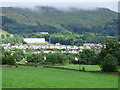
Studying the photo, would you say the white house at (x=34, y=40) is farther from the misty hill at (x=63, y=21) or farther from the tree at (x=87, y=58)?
the tree at (x=87, y=58)

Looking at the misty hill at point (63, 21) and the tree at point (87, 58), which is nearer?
the tree at point (87, 58)

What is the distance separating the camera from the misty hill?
443 feet

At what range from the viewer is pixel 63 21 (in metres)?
160

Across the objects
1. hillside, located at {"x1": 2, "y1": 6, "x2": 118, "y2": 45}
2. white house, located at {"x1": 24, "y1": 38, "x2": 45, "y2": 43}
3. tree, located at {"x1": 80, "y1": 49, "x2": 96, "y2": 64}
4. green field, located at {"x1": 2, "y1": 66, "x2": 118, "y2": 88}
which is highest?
hillside, located at {"x1": 2, "y1": 6, "x2": 118, "y2": 45}

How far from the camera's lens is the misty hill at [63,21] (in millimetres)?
134875

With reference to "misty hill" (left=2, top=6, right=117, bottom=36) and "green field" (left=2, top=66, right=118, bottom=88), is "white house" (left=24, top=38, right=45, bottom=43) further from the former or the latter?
"green field" (left=2, top=66, right=118, bottom=88)

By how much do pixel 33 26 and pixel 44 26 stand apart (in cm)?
675

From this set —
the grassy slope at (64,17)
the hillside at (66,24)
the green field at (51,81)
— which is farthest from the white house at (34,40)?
the green field at (51,81)

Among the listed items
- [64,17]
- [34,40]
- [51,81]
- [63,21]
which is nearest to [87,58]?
[51,81]

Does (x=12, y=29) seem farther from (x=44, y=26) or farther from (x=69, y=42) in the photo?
(x=69, y=42)

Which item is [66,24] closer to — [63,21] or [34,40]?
[63,21]

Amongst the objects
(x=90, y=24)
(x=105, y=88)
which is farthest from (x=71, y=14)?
(x=105, y=88)

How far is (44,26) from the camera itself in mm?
143125

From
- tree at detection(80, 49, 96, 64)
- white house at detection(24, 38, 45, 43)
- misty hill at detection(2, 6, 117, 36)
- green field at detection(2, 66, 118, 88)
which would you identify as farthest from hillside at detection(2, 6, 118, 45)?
green field at detection(2, 66, 118, 88)
